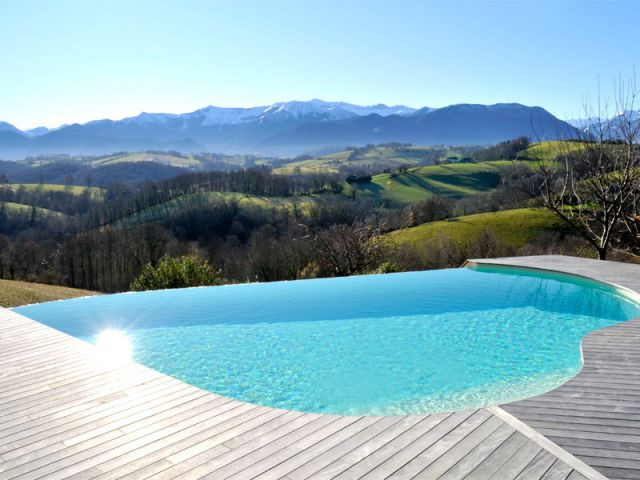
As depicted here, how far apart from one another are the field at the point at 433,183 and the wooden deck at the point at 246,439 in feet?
282

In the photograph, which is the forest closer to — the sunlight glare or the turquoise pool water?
the turquoise pool water

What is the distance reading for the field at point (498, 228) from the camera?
40938 millimetres

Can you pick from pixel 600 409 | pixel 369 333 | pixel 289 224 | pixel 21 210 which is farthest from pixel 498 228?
pixel 21 210

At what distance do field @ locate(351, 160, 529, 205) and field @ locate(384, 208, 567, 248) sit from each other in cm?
4292

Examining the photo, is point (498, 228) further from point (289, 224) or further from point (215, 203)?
point (215, 203)

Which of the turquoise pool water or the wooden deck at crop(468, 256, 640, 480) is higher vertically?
the wooden deck at crop(468, 256, 640, 480)

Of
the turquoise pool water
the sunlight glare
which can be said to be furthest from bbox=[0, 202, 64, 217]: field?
the sunlight glare

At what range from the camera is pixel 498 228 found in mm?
43312

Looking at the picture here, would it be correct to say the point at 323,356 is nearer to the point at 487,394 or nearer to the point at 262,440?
the point at 487,394

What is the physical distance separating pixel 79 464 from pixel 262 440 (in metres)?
1.49

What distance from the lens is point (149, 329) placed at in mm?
9828

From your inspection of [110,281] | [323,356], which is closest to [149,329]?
[323,356]

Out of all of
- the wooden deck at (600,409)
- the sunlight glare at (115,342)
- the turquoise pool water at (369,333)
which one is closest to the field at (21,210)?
the turquoise pool water at (369,333)

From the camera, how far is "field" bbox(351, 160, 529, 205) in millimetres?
95925
